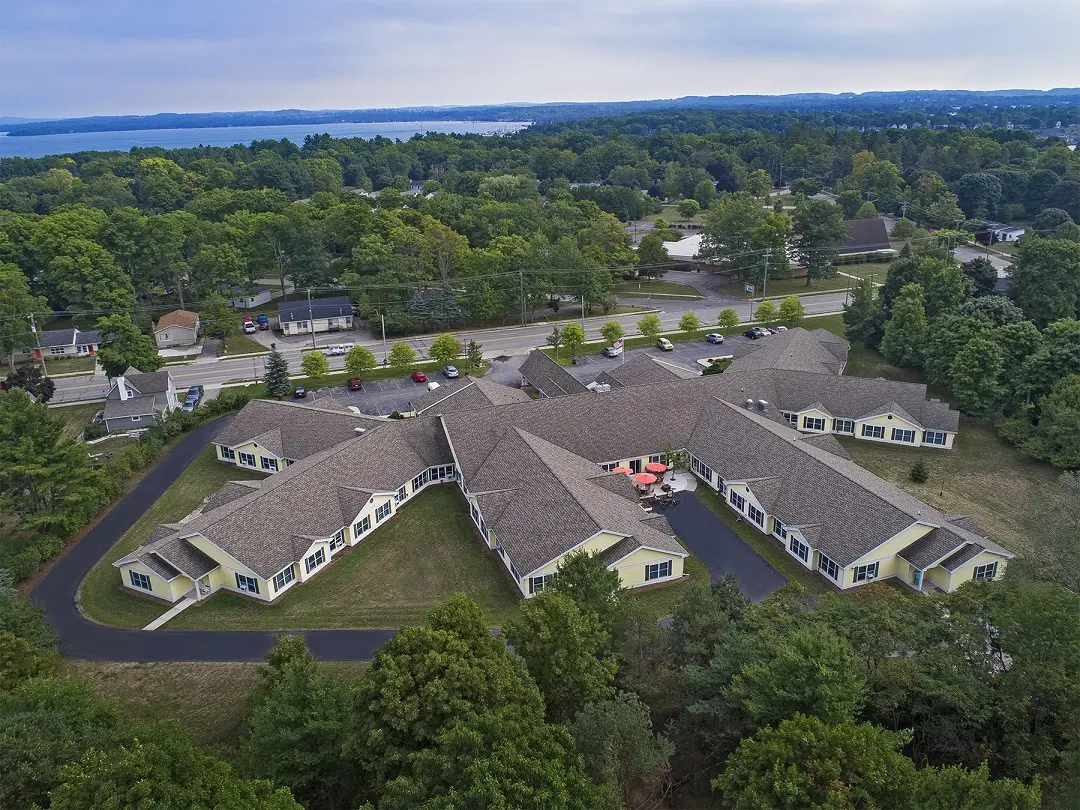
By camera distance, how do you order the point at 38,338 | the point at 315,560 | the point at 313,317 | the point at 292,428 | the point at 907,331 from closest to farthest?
the point at 315,560 < the point at 292,428 < the point at 907,331 < the point at 38,338 < the point at 313,317

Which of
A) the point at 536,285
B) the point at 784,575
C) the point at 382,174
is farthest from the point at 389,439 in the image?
the point at 382,174

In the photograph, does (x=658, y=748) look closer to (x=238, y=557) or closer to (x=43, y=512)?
(x=238, y=557)

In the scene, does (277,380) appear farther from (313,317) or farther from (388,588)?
(388,588)

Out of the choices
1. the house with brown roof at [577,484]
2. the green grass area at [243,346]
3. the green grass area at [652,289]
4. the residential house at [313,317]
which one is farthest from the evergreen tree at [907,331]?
the green grass area at [243,346]

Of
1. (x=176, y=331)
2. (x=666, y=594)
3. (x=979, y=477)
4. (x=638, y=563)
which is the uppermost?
(x=176, y=331)

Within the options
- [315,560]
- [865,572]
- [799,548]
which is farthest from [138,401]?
[865,572]

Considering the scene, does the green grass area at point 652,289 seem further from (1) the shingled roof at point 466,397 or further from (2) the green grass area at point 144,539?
(2) the green grass area at point 144,539

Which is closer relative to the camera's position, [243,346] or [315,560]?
[315,560]
